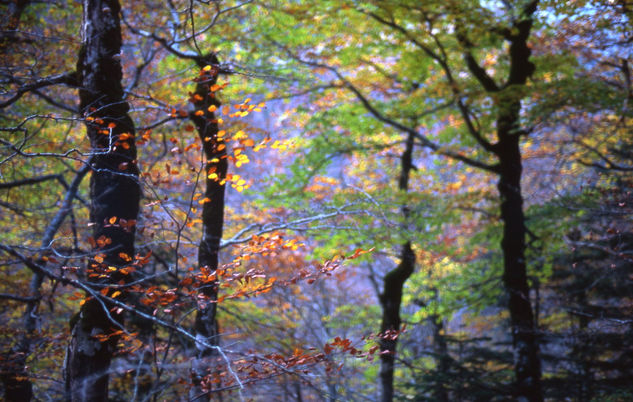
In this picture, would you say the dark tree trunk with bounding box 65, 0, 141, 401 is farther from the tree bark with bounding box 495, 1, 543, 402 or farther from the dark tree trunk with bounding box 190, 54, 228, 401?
the tree bark with bounding box 495, 1, 543, 402

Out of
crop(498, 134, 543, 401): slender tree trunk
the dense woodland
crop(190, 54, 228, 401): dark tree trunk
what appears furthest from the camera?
crop(498, 134, 543, 401): slender tree trunk

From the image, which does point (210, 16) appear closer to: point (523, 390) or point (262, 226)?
point (262, 226)

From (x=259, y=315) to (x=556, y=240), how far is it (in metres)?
6.02

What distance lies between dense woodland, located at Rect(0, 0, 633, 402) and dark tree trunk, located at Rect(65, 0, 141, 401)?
0.02 meters

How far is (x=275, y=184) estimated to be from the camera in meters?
8.20

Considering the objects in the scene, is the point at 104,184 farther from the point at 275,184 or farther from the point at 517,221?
the point at 517,221

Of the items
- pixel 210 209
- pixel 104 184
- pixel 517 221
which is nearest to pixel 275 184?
pixel 210 209

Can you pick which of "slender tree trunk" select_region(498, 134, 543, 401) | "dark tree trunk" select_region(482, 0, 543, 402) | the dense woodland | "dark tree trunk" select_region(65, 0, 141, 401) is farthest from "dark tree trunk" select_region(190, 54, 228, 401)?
"dark tree trunk" select_region(482, 0, 543, 402)

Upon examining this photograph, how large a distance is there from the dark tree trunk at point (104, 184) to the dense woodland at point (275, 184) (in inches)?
0.8

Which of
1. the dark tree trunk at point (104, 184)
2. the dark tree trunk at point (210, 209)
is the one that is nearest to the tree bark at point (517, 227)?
the dark tree trunk at point (210, 209)

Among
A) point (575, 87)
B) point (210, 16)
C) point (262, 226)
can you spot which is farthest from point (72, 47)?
point (575, 87)

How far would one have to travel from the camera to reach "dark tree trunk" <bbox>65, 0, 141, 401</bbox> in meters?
3.72

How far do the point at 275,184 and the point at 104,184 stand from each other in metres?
4.37

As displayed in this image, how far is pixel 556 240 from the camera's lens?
832cm
